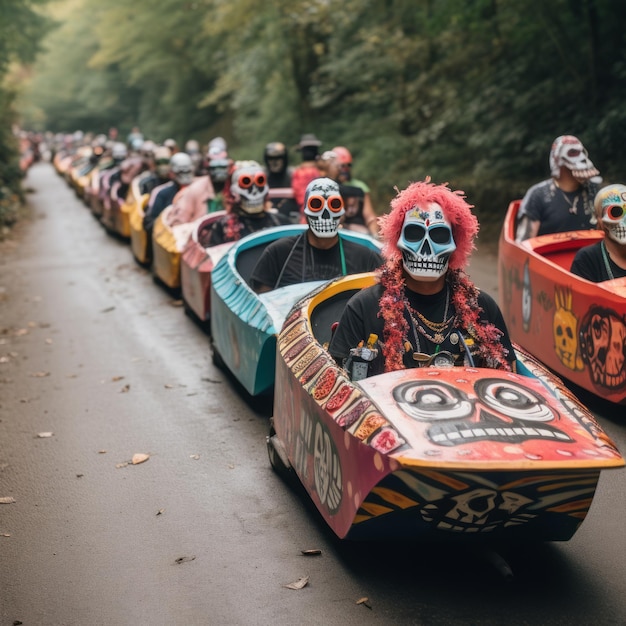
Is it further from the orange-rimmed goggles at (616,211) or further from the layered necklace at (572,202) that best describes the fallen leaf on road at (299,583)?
the layered necklace at (572,202)

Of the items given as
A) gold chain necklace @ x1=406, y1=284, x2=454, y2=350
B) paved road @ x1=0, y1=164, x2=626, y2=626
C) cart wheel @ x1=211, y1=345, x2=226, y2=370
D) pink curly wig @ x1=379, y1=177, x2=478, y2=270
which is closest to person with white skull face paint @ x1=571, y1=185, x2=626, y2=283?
paved road @ x1=0, y1=164, x2=626, y2=626

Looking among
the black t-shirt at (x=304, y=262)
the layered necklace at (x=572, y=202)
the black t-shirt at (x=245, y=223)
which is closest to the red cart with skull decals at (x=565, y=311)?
the layered necklace at (x=572, y=202)

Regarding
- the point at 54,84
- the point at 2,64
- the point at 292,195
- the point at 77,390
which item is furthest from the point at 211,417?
the point at 54,84

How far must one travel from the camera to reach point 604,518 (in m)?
5.80

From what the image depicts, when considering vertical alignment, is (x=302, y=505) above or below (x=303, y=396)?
below

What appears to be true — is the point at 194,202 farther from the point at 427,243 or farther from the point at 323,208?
the point at 427,243

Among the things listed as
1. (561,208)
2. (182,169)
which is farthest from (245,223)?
(182,169)

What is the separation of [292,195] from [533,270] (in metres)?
4.56

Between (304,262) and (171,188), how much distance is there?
7934mm

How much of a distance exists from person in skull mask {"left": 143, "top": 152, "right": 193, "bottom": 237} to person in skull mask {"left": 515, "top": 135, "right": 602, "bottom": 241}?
674cm

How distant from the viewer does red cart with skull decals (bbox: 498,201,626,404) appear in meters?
7.40

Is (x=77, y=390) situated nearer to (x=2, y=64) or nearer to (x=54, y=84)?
(x=2, y=64)

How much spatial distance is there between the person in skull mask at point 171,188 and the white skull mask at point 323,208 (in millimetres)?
7462

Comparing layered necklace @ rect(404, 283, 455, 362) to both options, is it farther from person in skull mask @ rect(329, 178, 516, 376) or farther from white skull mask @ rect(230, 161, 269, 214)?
white skull mask @ rect(230, 161, 269, 214)
